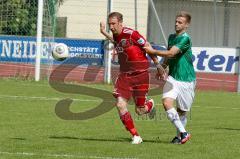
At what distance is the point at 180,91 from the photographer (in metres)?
11.6

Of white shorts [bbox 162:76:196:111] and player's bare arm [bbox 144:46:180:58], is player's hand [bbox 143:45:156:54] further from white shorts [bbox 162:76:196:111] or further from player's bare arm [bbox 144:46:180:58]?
white shorts [bbox 162:76:196:111]

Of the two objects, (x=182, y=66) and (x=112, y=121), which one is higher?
(x=182, y=66)

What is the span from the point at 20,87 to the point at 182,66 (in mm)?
12997

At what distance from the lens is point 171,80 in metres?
11.6

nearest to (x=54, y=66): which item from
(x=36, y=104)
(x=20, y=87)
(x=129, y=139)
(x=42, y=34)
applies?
(x=42, y=34)

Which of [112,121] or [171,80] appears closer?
[171,80]

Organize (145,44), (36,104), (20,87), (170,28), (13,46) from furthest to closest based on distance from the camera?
1. (170,28)
2. (13,46)
3. (20,87)
4. (36,104)
5. (145,44)

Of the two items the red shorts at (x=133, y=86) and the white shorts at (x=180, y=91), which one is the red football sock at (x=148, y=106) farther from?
the white shorts at (x=180, y=91)

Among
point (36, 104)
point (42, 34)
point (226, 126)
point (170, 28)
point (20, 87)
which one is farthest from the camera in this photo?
point (170, 28)

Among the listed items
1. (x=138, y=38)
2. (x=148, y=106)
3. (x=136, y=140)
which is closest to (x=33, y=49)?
(x=148, y=106)

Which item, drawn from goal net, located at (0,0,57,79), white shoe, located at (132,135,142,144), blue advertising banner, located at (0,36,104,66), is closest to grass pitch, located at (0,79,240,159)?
white shoe, located at (132,135,142,144)

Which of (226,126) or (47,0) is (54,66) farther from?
(226,126)

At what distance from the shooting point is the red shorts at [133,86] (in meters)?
11.7

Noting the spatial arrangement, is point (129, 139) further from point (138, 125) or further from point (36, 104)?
point (36, 104)
